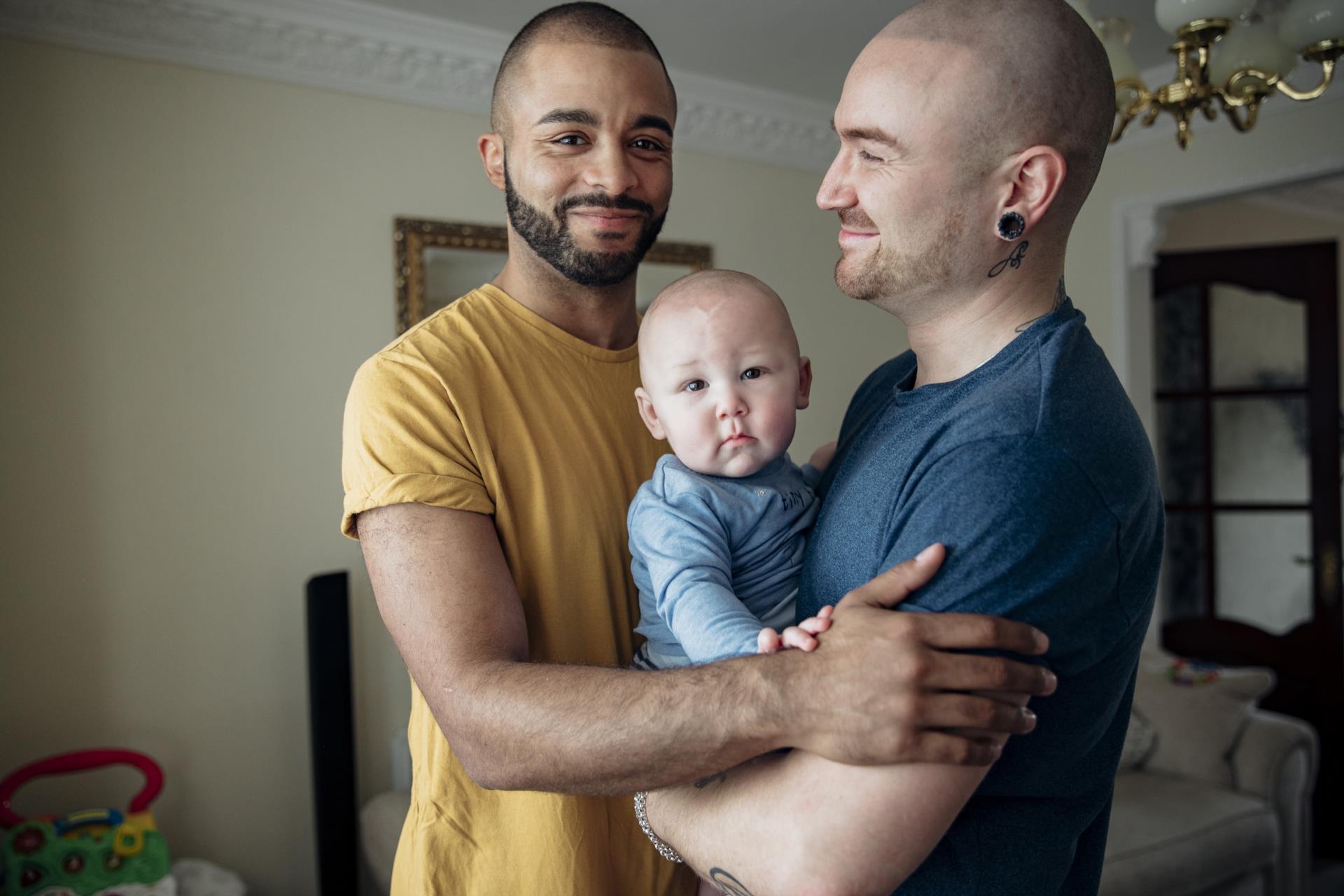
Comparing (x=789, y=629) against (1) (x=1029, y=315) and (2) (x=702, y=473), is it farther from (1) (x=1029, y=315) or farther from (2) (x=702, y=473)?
(1) (x=1029, y=315)

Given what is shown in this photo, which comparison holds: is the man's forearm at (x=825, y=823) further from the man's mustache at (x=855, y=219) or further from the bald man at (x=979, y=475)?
the man's mustache at (x=855, y=219)

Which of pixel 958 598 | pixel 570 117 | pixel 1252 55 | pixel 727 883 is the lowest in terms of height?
pixel 727 883

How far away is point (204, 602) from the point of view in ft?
9.92

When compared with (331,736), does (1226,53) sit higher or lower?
higher

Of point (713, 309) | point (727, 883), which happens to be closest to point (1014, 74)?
point (713, 309)

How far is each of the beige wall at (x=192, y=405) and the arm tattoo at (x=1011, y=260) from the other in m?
2.61

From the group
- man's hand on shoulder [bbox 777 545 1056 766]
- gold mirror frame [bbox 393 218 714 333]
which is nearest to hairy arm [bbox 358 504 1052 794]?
man's hand on shoulder [bbox 777 545 1056 766]

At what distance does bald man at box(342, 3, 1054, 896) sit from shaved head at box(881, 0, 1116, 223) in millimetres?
471

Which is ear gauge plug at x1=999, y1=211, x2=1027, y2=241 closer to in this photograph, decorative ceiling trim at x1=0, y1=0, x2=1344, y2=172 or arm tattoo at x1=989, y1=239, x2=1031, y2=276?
arm tattoo at x1=989, y1=239, x2=1031, y2=276

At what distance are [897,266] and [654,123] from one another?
51 cm

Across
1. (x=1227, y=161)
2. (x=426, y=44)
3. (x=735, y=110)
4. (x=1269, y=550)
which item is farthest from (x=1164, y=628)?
(x=426, y=44)

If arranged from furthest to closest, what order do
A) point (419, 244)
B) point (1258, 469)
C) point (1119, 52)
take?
point (1258, 469) < point (419, 244) < point (1119, 52)

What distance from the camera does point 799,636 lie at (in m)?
0.95

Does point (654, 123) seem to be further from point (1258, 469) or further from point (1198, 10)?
point (1258, 469)
